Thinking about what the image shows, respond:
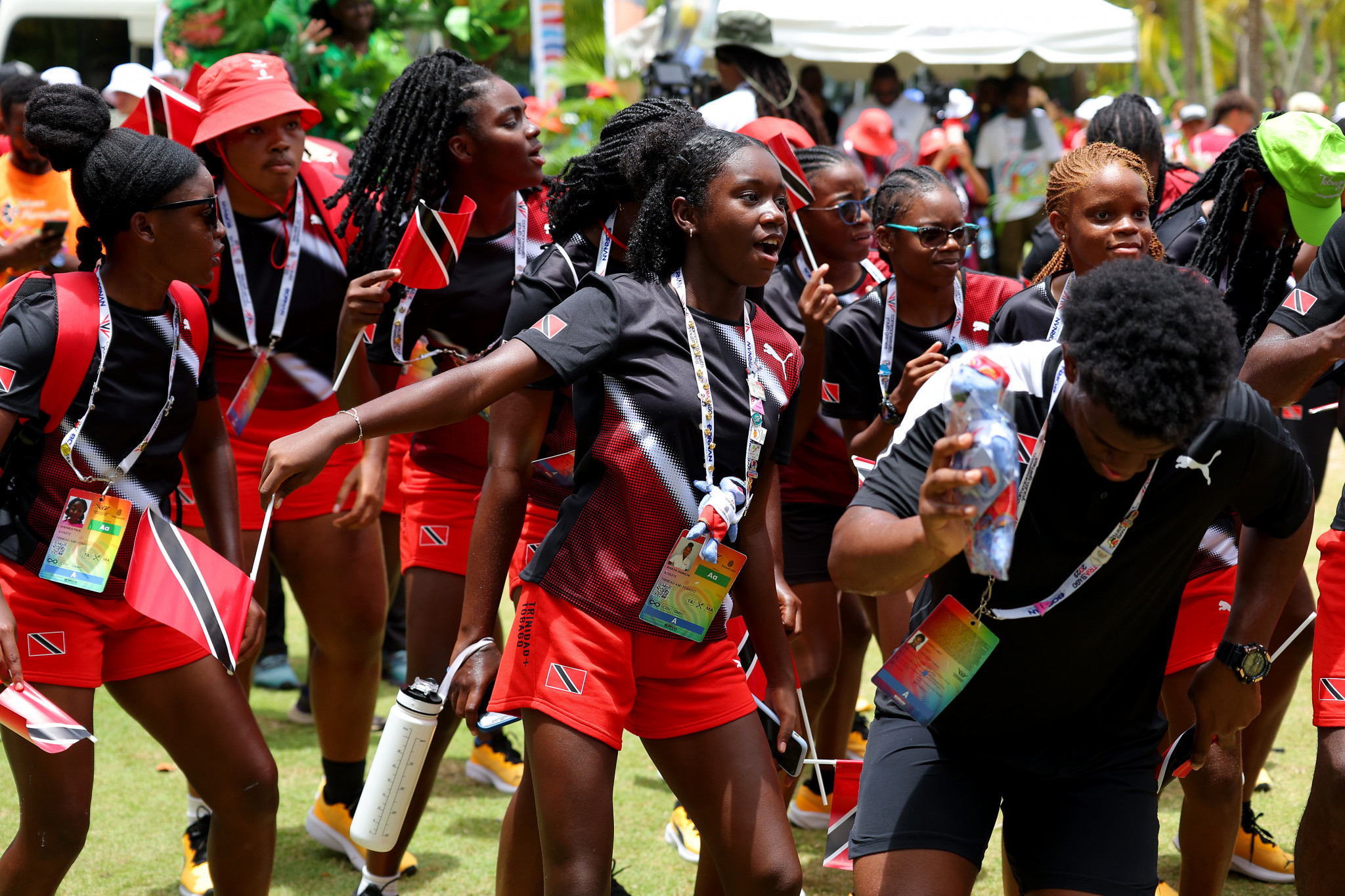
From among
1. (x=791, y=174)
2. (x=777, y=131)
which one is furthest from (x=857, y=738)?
(x=777, y=131)

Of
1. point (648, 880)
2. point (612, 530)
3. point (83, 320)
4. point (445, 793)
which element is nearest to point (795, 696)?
point (612, 530)

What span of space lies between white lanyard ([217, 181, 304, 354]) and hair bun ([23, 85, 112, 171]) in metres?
0.95

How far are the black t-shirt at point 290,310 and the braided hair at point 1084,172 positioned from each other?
2434 mm

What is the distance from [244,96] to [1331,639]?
3745 mm

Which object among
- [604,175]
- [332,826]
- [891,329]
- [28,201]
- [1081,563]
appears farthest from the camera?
[28,201]

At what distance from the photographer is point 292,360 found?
192 inches

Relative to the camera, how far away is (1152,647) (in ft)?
9.52

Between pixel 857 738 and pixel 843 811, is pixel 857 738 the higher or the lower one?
the lower one

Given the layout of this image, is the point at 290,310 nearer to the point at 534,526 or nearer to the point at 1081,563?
the point at 534,526

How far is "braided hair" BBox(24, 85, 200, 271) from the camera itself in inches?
141

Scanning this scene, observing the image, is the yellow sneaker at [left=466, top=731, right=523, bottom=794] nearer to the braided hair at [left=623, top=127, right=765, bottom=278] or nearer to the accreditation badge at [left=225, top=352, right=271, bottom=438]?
the accreditation badge at [left=225, top=352, right=271, bottom=438]

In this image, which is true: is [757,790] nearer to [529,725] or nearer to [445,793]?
[529,725]

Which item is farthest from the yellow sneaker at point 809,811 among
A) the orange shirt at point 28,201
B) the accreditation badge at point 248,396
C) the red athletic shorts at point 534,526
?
the orange shirt at point 28,201

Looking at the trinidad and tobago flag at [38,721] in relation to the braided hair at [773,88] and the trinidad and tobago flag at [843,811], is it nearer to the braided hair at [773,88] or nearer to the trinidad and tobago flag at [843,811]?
the trinidad and tobago flag at [843,811]
